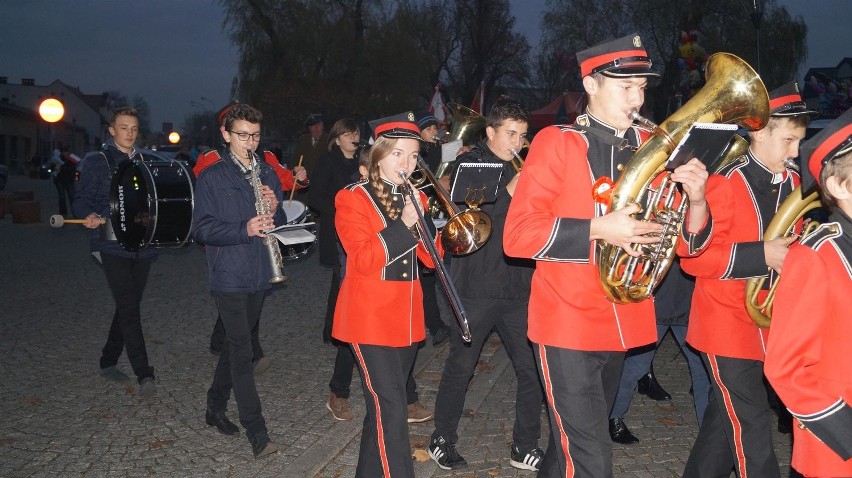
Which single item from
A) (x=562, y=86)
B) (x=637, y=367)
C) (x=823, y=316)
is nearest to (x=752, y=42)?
(x=562, y=86)

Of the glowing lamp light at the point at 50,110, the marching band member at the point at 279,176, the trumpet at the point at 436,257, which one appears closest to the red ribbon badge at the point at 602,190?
the trumpet at the point at 436,257

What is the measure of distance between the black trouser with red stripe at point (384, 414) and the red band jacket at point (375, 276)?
72 millimetres

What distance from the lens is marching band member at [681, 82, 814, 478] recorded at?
3869 millimetres

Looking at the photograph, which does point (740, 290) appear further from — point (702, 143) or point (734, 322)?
point (702, 143)

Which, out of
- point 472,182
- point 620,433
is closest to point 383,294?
point 472,182

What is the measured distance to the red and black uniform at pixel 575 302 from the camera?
3.37m

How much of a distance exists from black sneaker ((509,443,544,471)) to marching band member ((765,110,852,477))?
8.81 ft

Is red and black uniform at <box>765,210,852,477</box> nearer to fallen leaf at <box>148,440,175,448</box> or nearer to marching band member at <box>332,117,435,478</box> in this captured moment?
marching band member at <box>332,117,435,478</box>

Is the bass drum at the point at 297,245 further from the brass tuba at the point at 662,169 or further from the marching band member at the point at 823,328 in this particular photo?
the marching band member at the point at 823,328

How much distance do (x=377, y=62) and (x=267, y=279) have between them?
36.6 metres

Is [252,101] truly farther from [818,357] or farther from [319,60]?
[818,357]

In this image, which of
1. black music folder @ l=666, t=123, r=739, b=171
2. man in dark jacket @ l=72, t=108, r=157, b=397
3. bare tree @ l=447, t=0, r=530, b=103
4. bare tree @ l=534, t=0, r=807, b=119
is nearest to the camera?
black music folder @ l=666, t=123, r=739, b=171

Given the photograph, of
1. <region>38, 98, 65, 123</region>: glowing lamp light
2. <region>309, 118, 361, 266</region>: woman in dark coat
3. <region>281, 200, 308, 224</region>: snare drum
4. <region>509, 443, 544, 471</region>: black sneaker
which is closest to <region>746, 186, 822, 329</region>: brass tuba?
<region>509, 443, 544, 471</region>: black sneaker

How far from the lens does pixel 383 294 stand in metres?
→ 4.29
